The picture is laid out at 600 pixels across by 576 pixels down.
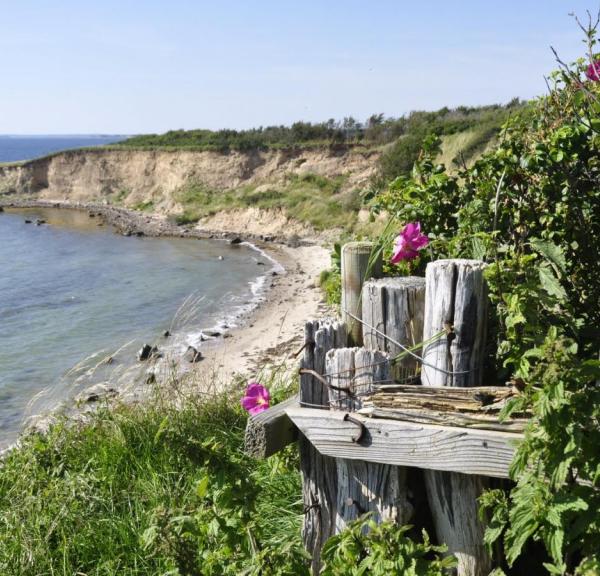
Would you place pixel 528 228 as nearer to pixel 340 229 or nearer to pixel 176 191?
pixel 340 229

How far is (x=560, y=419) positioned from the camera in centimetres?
179

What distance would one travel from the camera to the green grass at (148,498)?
2592 millimetres

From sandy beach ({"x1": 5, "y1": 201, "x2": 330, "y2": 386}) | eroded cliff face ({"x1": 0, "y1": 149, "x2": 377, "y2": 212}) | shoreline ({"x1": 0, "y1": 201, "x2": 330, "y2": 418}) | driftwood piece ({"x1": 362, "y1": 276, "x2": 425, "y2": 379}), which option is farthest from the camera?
eroded cliff face ({"x1": 0, "y1": 149, "x2": 377, "y2": 212})

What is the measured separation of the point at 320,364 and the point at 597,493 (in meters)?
1.15

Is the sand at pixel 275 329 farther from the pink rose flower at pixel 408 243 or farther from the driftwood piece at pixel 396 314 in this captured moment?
the driftwood piece at pixel 396 314

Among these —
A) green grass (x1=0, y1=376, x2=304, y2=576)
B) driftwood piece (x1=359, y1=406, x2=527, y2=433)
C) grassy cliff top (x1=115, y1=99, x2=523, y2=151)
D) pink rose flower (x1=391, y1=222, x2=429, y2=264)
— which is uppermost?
grassy cliff top (x1=115, y1=99, x2=523, y2=151)

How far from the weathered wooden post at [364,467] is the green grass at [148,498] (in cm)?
33

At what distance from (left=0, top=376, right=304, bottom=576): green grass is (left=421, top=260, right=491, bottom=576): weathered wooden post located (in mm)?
629

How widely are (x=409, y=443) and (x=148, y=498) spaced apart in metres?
2.25

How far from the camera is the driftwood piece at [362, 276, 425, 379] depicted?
261 centimetres

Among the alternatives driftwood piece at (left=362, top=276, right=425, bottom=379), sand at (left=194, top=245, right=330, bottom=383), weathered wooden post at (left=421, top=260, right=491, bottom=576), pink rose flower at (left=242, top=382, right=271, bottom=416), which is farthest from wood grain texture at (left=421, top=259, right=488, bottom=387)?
sand at (left=194, top=245, right=330, bottom=383)

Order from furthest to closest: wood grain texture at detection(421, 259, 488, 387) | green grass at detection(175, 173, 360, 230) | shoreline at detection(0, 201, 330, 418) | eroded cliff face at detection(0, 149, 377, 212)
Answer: eroded cliff face at detection(0, 149, 377, 212) < green grass at detection(175, 173, 360, 230) < shoreline at detection(0, 201, 330, 418) < wood grain texture at detection(421, 259, 488, 387)

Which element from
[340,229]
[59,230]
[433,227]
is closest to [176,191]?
[59,230]

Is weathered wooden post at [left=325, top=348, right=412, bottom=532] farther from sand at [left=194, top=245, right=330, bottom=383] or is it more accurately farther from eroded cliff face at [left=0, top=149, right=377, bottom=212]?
eroded cliff face at [left=0, top=149, right=377, bottom=212]
